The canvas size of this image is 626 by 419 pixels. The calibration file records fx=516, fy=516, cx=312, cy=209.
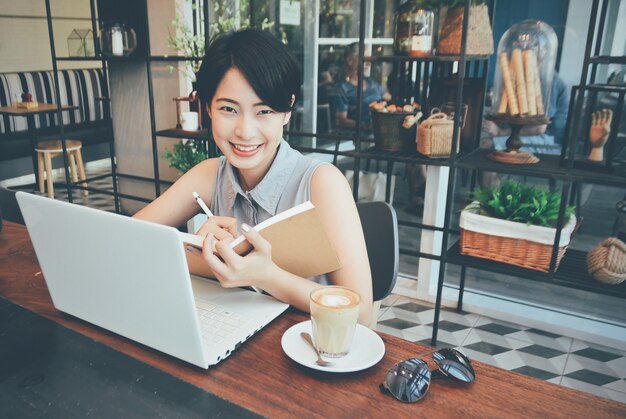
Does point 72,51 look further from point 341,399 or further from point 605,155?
point 341,399

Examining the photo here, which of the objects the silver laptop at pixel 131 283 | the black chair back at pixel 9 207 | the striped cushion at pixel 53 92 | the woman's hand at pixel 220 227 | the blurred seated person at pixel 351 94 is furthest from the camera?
the striped cushion at pixel 53 92

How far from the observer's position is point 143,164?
432cm

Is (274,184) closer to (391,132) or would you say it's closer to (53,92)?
(391,132)

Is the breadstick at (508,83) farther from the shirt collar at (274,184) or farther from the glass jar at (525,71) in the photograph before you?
the shirt collar at (274,184)

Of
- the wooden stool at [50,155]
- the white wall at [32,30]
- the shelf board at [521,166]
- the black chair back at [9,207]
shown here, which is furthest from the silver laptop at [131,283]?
the white wall at [32,30]

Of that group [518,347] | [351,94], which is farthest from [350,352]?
[351,94]

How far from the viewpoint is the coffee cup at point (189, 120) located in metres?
3.39

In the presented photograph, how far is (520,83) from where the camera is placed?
2.22 metres

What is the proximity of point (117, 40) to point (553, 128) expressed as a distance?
3.24m

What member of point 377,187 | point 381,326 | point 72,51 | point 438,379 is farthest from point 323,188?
point 72,51

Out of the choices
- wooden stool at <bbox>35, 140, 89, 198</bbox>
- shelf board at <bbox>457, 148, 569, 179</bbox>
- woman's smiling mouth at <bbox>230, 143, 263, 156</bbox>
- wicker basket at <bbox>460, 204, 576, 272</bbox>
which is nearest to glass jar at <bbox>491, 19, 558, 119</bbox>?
shelf board at <bbox>457, 148, 569, 179</bbox>

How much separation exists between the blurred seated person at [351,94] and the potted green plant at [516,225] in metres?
2.37

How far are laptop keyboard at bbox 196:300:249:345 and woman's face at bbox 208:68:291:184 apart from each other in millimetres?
414

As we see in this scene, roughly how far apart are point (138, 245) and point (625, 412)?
797 mm
